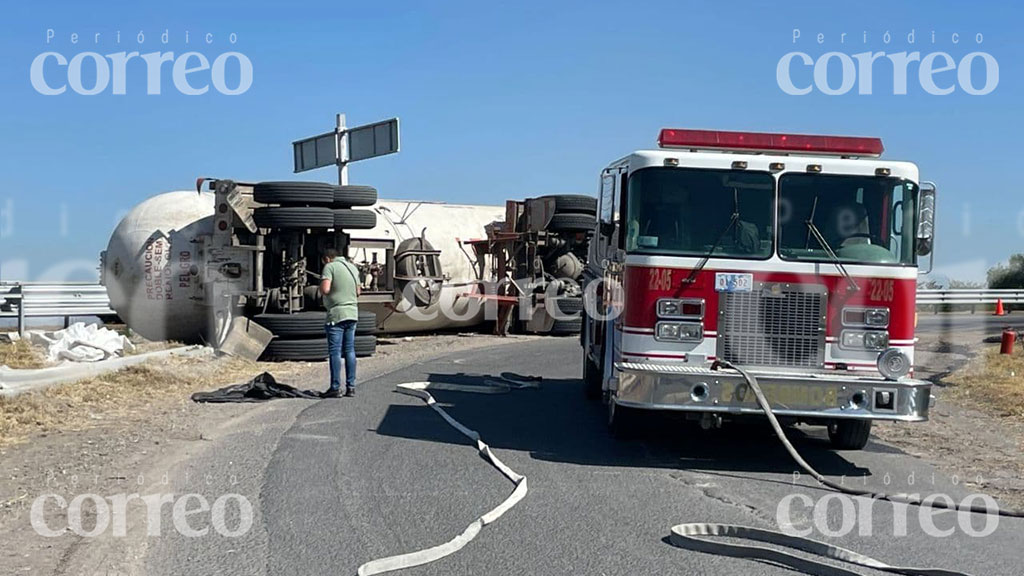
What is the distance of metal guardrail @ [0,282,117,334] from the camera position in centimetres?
1781

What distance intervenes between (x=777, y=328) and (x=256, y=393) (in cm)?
626

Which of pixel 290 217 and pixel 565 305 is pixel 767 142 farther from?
pixel 565 305

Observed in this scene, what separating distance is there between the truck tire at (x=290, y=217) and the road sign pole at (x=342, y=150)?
737 centimetres

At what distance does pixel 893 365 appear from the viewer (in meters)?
8.05

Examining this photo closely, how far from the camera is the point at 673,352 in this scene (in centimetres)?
823

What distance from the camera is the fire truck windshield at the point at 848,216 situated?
828 centimetres

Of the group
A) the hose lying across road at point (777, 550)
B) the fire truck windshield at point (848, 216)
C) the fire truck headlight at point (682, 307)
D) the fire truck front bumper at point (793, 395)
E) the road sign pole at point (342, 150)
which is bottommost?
the hose lying across road at point (777, 550)

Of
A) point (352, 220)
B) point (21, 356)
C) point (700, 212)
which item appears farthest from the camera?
point (352, 220)

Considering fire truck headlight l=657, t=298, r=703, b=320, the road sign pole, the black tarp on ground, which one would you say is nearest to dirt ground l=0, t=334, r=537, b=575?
the black tarp on ground

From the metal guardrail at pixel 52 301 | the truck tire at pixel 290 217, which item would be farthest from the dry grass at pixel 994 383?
the metal guardrail at pixel 52 301

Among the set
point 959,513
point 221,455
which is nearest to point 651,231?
point 959,513

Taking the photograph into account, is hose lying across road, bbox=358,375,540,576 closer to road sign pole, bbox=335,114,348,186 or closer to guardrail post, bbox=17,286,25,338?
guardrail post, bbox=17,286,25,338

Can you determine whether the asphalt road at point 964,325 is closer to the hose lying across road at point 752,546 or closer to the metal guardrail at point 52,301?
the hose lying across road at point 752,546

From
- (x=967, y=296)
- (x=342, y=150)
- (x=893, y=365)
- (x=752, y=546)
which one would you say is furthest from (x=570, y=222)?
(x=967, y=296)
